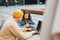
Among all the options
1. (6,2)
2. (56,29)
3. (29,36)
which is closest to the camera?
(56,29)

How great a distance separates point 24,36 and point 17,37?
17 centimetres

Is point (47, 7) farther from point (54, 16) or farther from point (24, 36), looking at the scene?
point (24, 36)

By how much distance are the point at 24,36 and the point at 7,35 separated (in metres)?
0.33

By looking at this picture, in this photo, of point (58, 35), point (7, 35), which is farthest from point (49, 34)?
point (7, 35)

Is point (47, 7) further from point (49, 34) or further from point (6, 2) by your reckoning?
point (6, 2)

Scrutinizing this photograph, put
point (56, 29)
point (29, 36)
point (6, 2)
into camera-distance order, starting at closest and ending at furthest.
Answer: point (56, 29), point (29, 36), point (6, 2)

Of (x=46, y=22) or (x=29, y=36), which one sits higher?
(x=46, y=22)

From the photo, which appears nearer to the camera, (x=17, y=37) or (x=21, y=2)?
(x=17, y=37)

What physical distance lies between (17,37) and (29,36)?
0.79 feet

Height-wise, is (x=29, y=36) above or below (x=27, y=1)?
above

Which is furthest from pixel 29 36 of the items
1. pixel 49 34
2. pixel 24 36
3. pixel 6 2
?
pixel 6 2

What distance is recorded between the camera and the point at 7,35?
2887 mm

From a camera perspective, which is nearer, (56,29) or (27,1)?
(56,29)

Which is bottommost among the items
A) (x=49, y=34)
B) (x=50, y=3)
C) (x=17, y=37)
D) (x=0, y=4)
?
(x=0, y=4)
